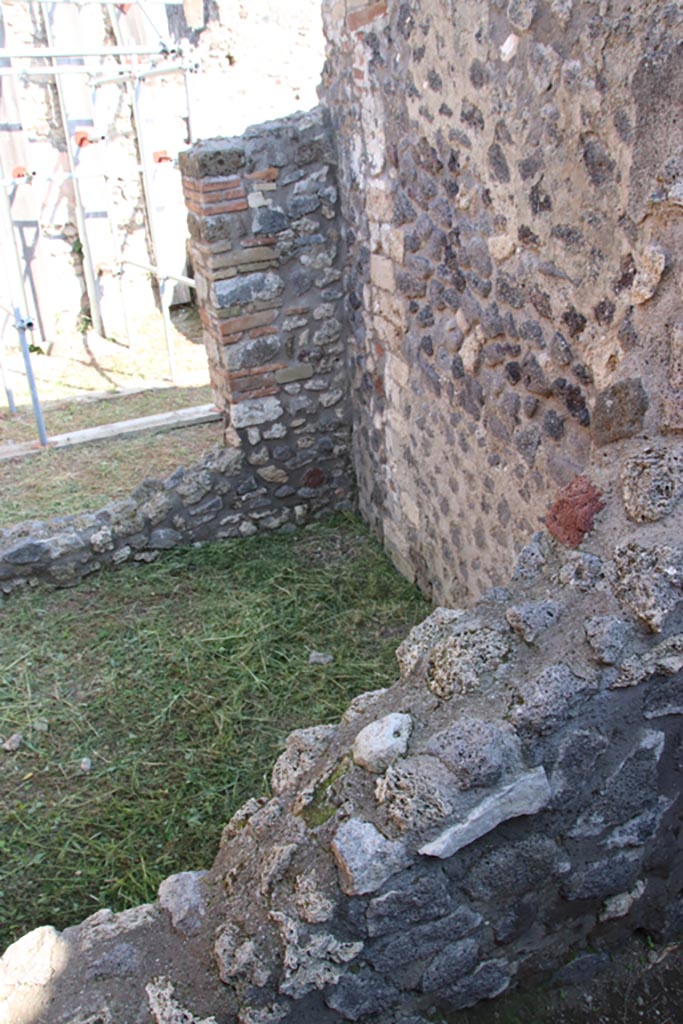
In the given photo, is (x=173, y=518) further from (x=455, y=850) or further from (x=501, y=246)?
(x=455, y=850)

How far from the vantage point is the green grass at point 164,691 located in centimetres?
340

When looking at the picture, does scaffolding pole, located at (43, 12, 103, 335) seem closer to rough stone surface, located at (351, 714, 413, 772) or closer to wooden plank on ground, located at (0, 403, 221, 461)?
wooden plank on ground, located at (0, 403, 221, 461)

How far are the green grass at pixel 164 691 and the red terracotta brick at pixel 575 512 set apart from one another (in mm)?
1878

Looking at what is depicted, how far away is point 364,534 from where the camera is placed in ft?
18.5

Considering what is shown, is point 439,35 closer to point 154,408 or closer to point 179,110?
point 154,408

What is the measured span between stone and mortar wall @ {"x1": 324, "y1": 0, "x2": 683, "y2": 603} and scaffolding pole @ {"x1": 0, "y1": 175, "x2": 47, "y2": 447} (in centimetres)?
296

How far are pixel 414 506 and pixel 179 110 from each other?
22.2ft

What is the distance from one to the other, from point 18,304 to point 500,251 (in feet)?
20.7

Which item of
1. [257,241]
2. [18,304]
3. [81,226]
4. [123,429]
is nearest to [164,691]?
[257,241]

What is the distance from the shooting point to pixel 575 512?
2.45 m

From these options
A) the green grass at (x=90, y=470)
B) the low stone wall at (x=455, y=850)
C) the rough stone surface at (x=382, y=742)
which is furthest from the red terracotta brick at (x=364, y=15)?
the rough stone surface at (x=382, y=742)

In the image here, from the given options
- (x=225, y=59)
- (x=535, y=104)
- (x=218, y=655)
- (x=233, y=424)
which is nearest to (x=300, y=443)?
(x=233, y=424)

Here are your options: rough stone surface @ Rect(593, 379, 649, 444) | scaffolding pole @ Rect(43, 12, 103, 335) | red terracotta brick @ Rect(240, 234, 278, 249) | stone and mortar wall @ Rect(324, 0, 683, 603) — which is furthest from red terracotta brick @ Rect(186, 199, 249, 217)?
scaffolding pole @ Rect(43, 12, 103, 335)

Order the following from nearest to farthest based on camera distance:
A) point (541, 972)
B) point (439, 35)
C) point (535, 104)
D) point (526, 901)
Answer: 1. point (526, 901)
2. point (541, 972)
3. point (535, 104)
4. point (439, 35)
